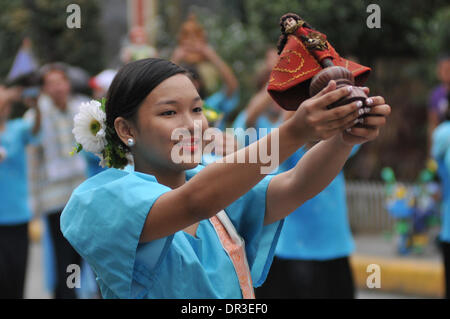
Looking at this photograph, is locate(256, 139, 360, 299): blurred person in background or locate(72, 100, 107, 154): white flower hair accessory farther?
locate(256, 139, 360, 299): blurred person in background

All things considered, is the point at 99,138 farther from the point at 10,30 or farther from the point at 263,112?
the point at 10,30

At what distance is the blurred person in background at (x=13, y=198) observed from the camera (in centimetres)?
540

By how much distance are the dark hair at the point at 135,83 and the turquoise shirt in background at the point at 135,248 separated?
0.20 metres

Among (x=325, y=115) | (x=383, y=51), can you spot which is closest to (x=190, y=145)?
(x=325, y=115)

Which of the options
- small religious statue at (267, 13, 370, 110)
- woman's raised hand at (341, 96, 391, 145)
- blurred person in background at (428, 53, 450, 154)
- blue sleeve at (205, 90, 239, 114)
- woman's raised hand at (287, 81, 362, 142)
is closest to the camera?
woman's raised hand at (287, 81, 362, 142)

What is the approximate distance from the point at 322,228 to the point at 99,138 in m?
2.41

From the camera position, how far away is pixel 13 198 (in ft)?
18.4

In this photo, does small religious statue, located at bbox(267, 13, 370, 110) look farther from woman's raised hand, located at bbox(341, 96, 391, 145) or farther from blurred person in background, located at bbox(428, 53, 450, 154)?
blurred person in background, located at bbox(428, 53, 450, 154)

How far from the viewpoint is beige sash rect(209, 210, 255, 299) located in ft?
7.47

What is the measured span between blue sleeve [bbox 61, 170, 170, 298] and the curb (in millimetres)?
5053

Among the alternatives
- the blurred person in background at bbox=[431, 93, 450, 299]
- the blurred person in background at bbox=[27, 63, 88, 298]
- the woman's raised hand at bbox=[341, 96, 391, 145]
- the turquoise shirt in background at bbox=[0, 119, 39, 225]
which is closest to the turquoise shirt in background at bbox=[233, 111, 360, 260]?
the blurred person in background at bbox=[431, 93, 450, 299]

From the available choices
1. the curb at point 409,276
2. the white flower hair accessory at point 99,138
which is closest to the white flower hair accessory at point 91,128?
the white flower hair accessory at point 99,138

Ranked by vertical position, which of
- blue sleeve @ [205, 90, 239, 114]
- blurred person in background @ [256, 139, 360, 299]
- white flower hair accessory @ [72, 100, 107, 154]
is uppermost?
blue sleeve @ [205, 90, 239, 114]
